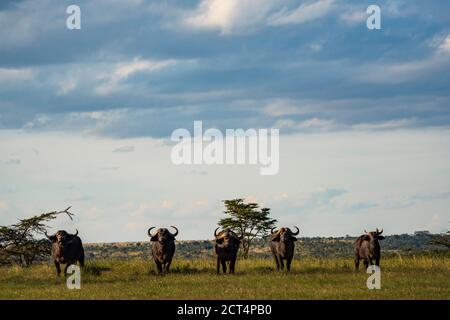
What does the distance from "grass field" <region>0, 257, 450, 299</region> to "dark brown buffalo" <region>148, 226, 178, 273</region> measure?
66 centimetres

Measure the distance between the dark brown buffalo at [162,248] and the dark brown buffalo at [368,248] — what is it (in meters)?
8.75

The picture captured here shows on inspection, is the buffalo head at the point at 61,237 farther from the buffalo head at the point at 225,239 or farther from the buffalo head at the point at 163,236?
the buffalo head at the point at 225,239

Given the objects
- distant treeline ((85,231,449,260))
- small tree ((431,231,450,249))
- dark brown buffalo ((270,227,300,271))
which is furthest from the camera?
distant treeline ((85,231,449,260))

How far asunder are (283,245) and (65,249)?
32.6 feet

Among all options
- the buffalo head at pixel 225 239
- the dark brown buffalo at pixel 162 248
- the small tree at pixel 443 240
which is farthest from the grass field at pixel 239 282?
the small tree at pixel 443 240

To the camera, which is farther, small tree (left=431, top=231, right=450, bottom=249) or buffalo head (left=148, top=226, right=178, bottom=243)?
small tree (left=431, top=231, right=450, bottom=249)

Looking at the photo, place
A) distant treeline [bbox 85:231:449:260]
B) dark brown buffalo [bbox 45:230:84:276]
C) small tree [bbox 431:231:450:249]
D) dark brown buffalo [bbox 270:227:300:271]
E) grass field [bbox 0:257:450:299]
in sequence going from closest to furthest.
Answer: grass field [bbox 0:257:450:299], dark brown buffalo [bbox 45:230:84:276], dark brown buffalo [bbox 270:227:300:271], small tree [bbox 431:231:450:249], distant treeline [bbox 85:231:449:260]

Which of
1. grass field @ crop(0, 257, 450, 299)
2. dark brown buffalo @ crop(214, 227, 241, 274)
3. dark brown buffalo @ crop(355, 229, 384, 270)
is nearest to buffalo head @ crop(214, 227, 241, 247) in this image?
dark brown buffalo @ crop(214, 227, 241, 274)

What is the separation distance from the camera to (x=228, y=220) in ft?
211

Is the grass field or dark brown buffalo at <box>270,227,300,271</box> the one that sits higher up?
dark brown buffalo at <box>270,227,300,271</box>

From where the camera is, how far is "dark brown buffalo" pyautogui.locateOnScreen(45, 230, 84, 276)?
3541cm

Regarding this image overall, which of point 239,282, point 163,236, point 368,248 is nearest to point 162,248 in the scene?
point 163,236

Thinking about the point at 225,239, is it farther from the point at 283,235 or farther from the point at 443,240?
the point at 443,240

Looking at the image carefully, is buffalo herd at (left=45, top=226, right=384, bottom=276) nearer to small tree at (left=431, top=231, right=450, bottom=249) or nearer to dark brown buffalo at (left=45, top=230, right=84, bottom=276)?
dark brown buffalo at (left=45, top=230, right=84, bottom=276)
